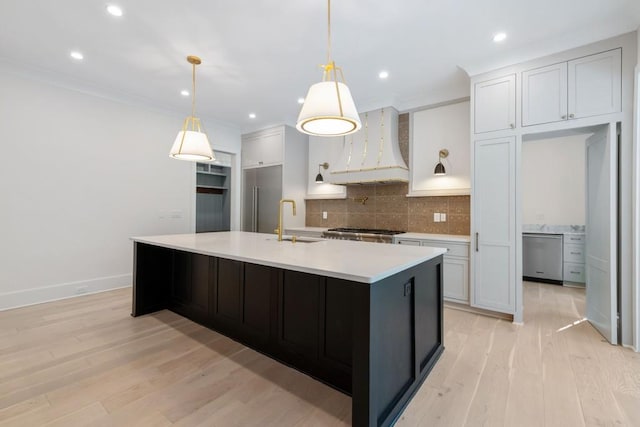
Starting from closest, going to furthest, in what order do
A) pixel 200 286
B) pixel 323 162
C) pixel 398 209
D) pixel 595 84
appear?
1. pixel 595 84
2. pixel 200 286
3. pixel 398 209
4. pixel 323 162

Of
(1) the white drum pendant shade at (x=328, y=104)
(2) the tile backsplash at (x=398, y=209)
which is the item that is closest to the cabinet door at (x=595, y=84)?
(2) the tile backsplash at (x=398, y=209)

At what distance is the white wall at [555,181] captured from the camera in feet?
15.4

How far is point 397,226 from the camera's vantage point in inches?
176

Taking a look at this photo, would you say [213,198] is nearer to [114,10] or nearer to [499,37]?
[114,10]

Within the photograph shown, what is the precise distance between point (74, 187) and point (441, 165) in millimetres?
4851

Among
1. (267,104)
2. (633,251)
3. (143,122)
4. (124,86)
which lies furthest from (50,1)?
(633,251)

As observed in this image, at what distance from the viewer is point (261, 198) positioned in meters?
5.50

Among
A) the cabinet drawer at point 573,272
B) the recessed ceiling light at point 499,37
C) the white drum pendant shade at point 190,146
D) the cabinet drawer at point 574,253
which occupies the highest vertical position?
the recessed ceiling light at point 499,37

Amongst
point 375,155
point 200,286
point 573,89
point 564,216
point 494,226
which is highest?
point 573,89

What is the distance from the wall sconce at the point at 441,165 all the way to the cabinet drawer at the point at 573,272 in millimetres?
2643

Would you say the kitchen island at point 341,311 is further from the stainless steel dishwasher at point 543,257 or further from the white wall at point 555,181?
the white wall at point 555,181

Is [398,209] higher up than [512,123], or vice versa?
[512,123]

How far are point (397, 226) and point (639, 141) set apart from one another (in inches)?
104

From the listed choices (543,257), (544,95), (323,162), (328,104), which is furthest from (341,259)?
(543,257)
